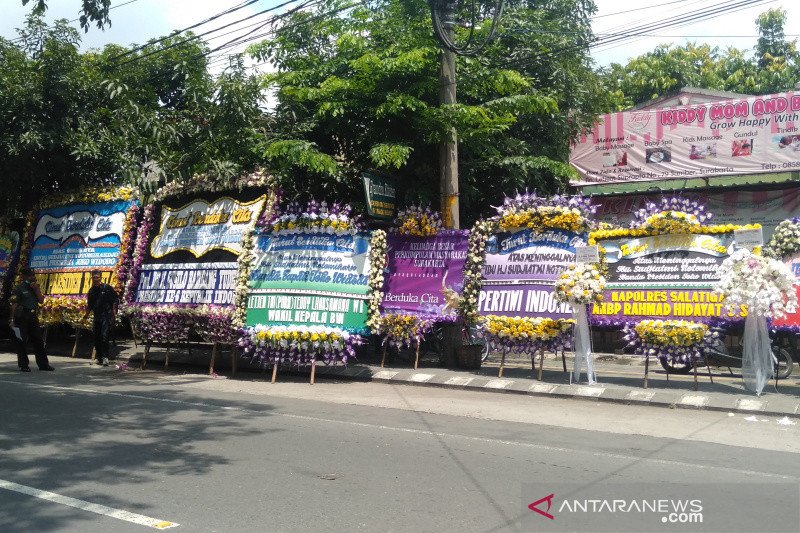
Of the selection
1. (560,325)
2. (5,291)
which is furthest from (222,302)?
(5,291)

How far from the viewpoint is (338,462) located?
7.11 m

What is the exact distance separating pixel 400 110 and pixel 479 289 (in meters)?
3.70

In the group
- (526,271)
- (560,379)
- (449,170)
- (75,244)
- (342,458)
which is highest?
(449,170)

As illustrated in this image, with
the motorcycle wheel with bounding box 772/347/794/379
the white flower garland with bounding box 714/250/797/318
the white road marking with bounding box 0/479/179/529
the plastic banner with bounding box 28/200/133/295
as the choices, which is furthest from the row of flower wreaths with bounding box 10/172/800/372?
the white road marking with bounding box 0/479/179/529

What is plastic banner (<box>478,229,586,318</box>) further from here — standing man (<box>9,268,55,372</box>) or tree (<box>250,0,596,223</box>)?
standing man (<box>9,268,55,372</box>)

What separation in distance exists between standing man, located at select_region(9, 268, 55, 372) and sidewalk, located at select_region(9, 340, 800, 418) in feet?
6.59

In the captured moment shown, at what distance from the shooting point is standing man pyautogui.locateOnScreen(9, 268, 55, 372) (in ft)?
46.9

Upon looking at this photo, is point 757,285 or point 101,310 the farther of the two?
point 101,310

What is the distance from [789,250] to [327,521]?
9.12m

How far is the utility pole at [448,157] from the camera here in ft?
46.4

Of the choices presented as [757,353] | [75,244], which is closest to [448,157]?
[757,353]

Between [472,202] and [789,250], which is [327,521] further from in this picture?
[472,202]

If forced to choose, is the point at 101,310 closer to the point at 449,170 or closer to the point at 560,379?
the point at 449,170

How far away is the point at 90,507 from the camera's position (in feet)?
18.5
